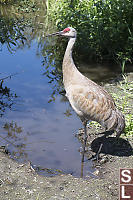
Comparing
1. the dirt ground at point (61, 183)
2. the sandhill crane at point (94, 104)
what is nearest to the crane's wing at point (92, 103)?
the sandhill crane at point (94, 104)

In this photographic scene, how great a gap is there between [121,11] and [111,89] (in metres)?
1.97

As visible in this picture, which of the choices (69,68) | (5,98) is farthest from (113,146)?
(5,98)

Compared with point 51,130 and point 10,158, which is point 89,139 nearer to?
point 51,130

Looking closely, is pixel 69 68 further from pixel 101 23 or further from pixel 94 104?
pixel 101 23

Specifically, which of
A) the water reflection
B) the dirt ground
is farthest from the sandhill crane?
the water reflection

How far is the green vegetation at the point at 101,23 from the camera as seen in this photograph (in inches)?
292

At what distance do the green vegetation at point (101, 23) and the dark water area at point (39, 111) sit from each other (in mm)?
498

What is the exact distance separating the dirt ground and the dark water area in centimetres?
24

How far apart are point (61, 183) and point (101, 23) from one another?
4.45 meters

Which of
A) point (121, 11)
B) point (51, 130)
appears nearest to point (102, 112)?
point (51, 130)

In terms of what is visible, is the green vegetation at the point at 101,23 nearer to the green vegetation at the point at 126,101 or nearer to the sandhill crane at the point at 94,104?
the green vegetation at the point at 126,101

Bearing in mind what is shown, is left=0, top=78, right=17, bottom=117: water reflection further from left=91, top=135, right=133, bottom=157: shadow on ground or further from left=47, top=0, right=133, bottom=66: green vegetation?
left=47, top=0, right=133, bottom=66: green vegetation

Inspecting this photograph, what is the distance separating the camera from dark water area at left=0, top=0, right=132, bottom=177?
4.88m

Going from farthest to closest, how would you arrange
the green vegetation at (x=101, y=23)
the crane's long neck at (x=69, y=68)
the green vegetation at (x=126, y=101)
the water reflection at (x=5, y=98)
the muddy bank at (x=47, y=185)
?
the green vegetation at (x=101, y=23) < the water reflection at (x=5, y=98) < the green vegetation at (x=126, y=101) < the crane's long neck at (x=69, y=68) < the muddy bank at (x=47, y=185)
